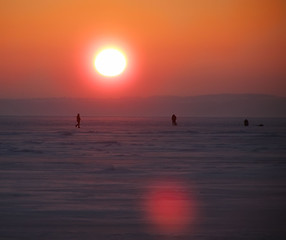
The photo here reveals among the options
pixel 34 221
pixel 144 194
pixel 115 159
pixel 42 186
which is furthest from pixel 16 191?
pixel 115 159

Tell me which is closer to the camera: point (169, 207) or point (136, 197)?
point (169, 207)

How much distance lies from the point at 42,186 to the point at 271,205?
5.00 meters

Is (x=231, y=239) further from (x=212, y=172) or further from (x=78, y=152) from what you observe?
(x=78, y=152)

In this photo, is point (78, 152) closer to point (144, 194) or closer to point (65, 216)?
point (144, 194)

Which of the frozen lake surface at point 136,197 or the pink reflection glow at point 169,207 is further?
the pink reflection glow at point 169,207

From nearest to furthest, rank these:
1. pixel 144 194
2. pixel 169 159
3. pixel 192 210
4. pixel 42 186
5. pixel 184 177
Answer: pixel 192 210 < pixel 144 194 < pixel 42 186 < pixel 184 177 < pixel 169 159

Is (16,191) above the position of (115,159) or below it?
below

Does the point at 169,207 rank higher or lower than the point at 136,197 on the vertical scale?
lower

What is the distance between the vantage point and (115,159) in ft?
70.7

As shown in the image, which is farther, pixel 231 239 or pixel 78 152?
pixel 78 152

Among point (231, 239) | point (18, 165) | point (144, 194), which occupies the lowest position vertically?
point (231, 239)

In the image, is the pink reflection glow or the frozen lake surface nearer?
the frozen lake surface

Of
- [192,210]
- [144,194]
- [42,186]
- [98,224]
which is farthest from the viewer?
[42,186]

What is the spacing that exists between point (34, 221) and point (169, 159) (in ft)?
40.8
